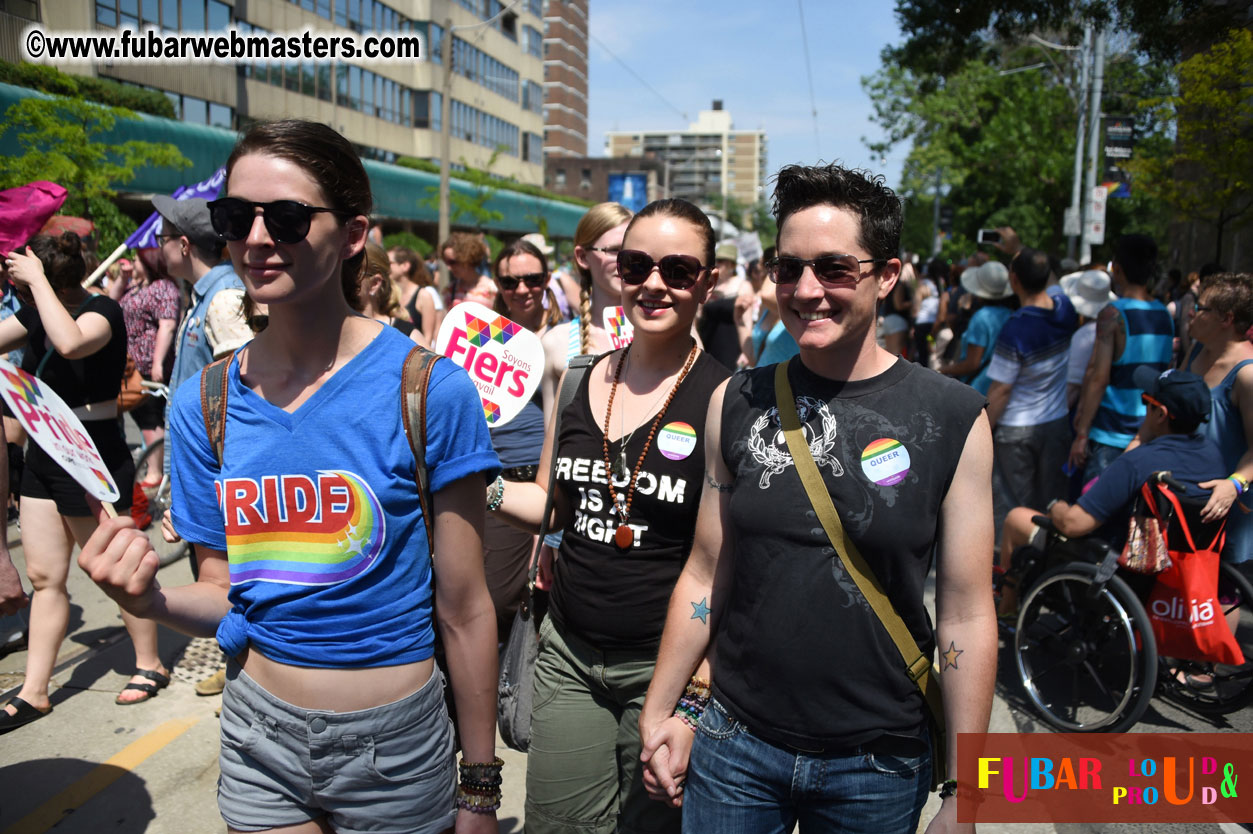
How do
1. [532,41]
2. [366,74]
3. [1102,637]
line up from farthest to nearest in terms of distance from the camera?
[532,41]
[366,74]
[1102,637]

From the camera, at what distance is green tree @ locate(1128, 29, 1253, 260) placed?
22.7 ft

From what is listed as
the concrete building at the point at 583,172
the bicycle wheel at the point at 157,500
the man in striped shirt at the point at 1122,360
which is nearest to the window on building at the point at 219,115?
the bicycle wheel at the point at 157,500

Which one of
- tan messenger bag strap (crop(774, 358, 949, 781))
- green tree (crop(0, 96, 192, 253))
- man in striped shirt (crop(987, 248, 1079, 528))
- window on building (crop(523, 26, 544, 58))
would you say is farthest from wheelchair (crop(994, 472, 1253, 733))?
window on building (crop(523, 26, 544, 58))

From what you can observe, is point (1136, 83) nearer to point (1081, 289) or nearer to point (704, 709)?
point (1081, 289)

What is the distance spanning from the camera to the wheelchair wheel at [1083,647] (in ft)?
13.0

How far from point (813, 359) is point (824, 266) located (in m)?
0.21

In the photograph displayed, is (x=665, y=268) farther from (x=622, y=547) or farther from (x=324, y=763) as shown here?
(x=324, y=763)

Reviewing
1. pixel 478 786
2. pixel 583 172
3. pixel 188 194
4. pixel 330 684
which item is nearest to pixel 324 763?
pixel 330 684

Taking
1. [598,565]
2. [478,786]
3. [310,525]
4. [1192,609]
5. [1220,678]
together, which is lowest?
[1220,678]

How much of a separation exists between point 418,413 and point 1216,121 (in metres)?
8.86

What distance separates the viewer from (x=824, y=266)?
1.95 m

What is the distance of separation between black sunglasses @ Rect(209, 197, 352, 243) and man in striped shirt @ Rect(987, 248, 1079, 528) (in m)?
→ 4.89

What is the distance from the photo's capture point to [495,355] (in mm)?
3457

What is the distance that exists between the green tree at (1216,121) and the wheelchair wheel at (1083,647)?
4645 mm
